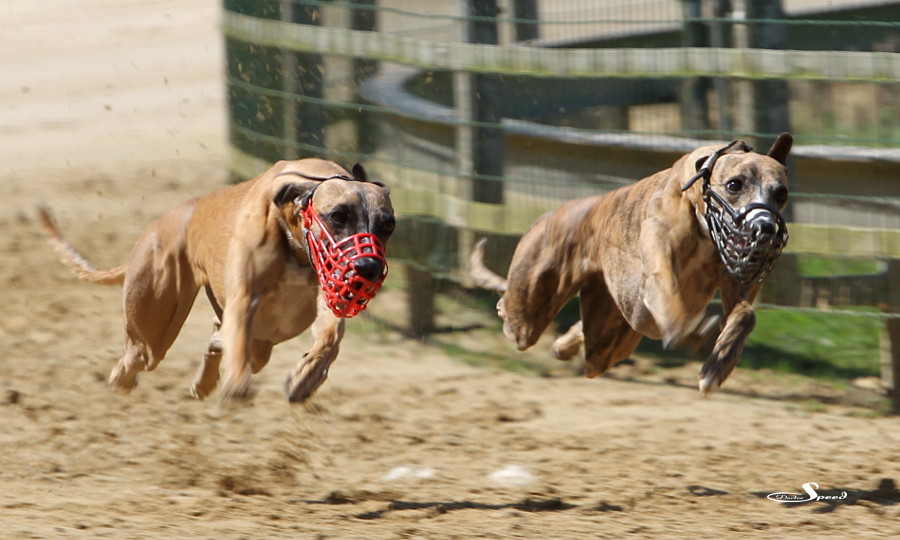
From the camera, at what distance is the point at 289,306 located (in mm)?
4191

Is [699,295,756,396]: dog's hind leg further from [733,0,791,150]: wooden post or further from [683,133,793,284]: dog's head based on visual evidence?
[733,0,791,150]: wooden post

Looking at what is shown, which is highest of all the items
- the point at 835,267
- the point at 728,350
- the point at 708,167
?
the point at 708,167

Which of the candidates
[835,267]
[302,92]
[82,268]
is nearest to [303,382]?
[82,268]

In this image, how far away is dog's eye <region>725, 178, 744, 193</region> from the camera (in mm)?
3691

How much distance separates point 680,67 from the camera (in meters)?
5.88

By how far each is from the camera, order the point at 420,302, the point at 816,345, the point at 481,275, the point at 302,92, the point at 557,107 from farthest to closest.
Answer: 1. the point at 420,302
2. the point at 302,92
3. the point at 816,345
4. the point at 557,107
5. the point at 481,275

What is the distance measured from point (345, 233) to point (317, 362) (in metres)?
0.44

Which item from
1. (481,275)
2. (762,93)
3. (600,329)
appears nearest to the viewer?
(600,329)

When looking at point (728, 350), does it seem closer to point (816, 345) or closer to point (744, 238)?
point (744, 238)

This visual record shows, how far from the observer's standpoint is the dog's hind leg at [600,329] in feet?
15.8

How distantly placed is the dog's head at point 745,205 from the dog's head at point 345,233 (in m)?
0.99

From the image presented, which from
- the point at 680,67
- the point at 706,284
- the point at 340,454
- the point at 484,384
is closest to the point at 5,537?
the point at 340,454

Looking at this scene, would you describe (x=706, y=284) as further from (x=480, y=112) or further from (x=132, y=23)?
(x=132, y=23)

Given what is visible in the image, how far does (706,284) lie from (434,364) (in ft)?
10.00
